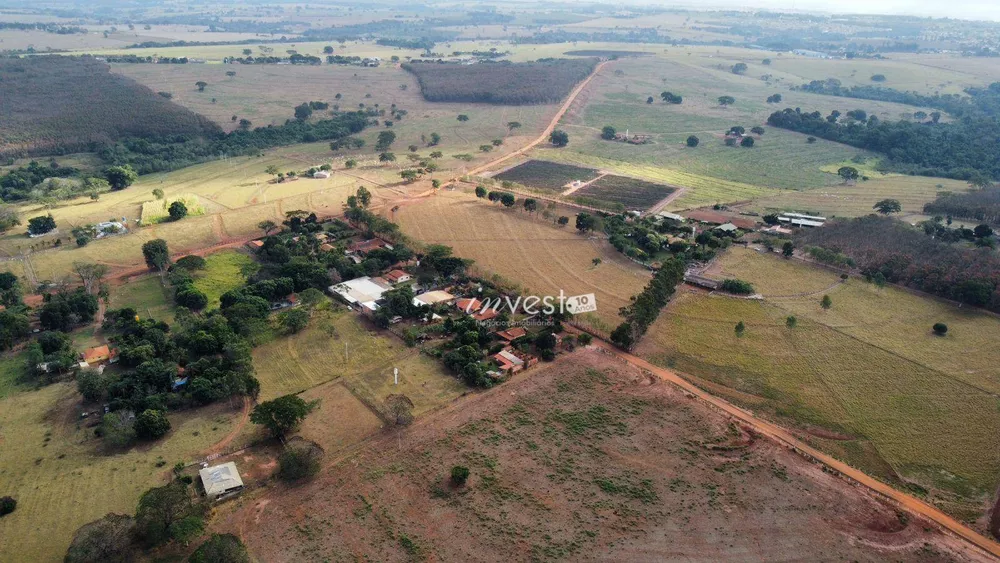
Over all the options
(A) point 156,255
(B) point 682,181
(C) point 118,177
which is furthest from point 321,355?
(B) point 682,181

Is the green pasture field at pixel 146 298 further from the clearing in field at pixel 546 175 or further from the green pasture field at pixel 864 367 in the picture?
the clearing in field at pixel 546 175

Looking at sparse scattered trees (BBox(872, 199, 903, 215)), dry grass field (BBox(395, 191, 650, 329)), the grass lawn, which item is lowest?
the grass lawn

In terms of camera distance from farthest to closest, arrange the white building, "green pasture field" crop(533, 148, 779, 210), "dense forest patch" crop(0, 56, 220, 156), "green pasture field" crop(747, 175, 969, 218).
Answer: "dense forest patch" crop(0, 56, 220, 156)
"green pasture field" crop(533, 148, 779, 210)
"green pasture field" crop(747, 175, 969, 218)
the white building

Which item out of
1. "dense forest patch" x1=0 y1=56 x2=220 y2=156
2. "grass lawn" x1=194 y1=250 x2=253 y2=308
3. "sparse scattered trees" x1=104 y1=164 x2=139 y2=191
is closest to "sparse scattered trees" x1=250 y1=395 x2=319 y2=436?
"grass lawn" x1=194 y1=250 x2=253 y2=308

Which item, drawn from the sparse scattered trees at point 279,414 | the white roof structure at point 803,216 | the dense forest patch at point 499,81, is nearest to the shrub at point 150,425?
the sparse scattered trees at point 279,414

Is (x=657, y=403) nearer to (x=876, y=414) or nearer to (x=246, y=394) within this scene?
(x=876, y=414)

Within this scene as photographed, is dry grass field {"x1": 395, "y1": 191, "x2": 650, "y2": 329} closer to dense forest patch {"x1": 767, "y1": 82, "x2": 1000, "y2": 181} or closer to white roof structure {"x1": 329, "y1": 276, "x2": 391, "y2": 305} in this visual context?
white roof structure {"x1": 329, "y1": 276, "x2": 391, "y2": 305}
